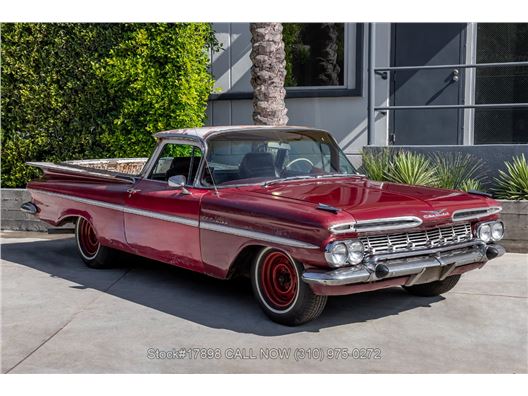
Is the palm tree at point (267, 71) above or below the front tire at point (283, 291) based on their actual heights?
above

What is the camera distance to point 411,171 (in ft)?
28.4

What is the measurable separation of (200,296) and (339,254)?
72.9 inches

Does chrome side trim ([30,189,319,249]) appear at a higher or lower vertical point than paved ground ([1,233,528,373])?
higher

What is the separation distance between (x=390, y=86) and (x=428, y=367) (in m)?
7.40

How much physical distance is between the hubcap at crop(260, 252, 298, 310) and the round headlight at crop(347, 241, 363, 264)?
20.8 inches

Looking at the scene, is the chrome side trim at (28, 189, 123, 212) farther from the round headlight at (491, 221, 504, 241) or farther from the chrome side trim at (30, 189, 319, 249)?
the round headlight at (491, 221, 504, 241)

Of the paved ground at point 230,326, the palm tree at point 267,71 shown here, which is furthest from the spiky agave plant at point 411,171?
the palm tree at point 267,71

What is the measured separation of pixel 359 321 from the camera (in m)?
5.62

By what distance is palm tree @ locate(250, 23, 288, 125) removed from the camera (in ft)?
31.8

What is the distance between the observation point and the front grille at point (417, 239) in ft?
17.1

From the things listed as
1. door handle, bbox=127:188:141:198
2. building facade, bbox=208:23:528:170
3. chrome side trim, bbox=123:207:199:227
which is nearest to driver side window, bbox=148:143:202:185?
door handle, bbox=127:188:141:198

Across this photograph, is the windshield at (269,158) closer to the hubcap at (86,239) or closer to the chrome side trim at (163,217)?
the chrome side trim at (163,217)

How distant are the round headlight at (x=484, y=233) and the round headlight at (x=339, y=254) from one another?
1.44 metres
